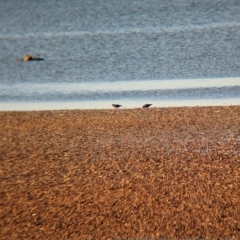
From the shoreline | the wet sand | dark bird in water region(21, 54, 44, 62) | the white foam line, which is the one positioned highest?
dark bird in water region(21, 54, 44, 62)

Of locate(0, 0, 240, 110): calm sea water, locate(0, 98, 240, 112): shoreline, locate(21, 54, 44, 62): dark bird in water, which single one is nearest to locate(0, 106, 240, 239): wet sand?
locate(0, 98, 240, 112): shoreline

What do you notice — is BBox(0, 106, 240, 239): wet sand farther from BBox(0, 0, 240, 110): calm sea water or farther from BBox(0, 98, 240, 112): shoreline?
BBox(0, 0, 240, 110): calm sea water

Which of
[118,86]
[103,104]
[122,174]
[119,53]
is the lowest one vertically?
[122,174]

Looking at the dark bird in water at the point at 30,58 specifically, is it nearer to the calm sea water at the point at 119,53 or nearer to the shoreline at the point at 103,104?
the calm sea water at the point at 119,53

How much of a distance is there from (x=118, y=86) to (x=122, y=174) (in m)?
2.22

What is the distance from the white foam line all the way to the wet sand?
2.35 ft

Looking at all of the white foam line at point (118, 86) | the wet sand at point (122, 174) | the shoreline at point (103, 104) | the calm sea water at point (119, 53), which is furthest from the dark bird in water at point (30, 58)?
the wet sand at point (122, 174)

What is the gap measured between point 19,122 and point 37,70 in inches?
62.9

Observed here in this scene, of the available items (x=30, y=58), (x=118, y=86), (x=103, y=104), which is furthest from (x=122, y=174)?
(x=30, y=58)

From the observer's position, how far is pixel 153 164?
3.64m

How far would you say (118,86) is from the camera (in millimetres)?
5621

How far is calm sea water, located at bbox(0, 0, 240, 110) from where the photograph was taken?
5.41m

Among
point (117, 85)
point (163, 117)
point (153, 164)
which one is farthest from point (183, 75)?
point (153, 164)

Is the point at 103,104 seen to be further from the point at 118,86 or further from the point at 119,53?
the point at 119,53
